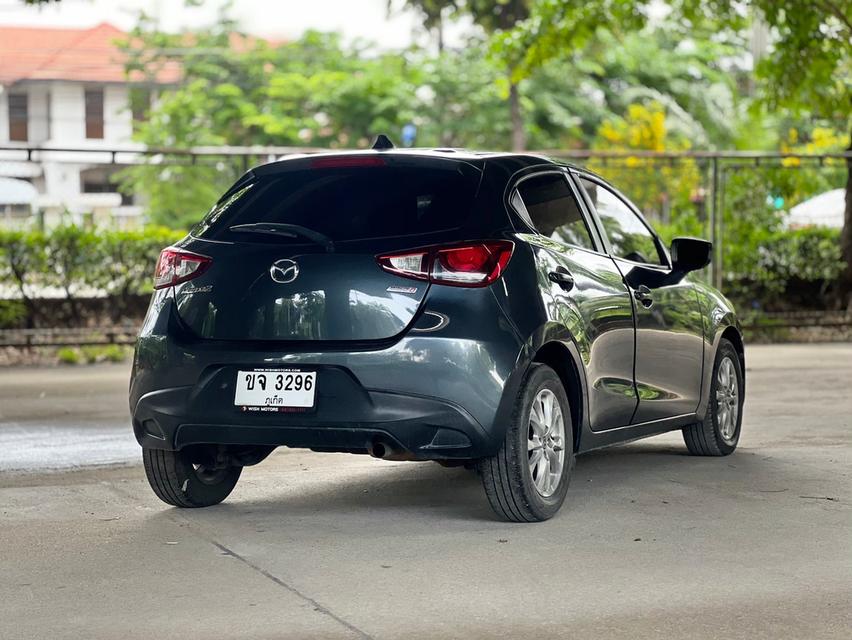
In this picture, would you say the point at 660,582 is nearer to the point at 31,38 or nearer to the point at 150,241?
the point at 150,241

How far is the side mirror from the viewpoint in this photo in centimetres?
758

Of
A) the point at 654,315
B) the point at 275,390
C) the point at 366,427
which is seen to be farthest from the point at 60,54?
the point at 366,427

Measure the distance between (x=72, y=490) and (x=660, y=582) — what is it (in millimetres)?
3344

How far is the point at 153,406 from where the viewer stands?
20.3 feet

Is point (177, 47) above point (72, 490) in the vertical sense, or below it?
above

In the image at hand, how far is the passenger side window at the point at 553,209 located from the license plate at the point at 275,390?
121cm

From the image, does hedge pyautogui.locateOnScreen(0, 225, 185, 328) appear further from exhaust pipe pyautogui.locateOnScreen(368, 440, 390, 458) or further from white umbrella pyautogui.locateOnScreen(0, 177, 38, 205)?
exhaust pipe pyautogui.locateOnScreen(368, 440, 390, 458)

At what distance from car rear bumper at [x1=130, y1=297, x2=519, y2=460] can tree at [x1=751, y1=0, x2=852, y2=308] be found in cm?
1214

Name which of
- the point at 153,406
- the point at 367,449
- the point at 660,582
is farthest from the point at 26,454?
the point at 660,582

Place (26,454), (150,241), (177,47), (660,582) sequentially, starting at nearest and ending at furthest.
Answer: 1. (660,582)
2. (26,454)
3. (150,241)
4. (177,47)

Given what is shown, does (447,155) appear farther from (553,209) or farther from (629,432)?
(629,432)

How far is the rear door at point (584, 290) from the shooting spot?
629cm

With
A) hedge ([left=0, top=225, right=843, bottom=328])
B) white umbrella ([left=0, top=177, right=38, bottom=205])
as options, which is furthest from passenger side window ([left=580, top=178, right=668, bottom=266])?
white umbrella ([left=0, top=177, right=38, bottom=205])

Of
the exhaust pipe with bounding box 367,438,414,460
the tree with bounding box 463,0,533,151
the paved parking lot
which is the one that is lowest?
the paved parking lot
